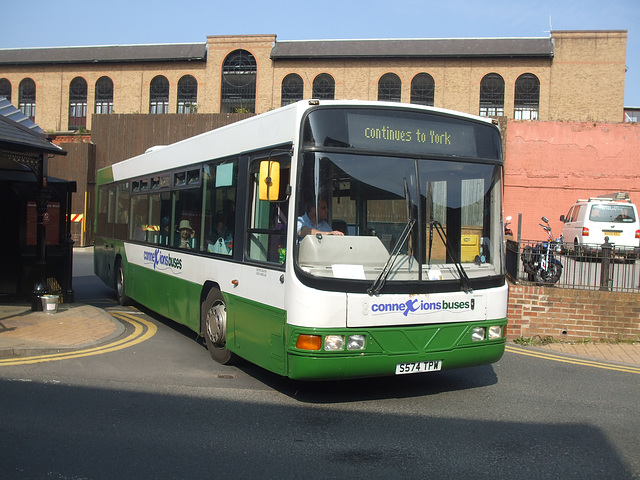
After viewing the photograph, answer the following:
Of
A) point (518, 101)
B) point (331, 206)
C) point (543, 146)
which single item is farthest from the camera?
point (518, 101)

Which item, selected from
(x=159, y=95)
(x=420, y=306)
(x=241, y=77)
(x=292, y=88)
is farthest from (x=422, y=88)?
(x=420, y=306)

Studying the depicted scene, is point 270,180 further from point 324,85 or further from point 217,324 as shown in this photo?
point 324,85

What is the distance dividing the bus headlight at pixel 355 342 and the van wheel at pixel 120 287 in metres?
7.56

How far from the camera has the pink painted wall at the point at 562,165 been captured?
27391mm

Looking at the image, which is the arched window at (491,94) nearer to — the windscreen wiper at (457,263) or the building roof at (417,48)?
the building roof at (417,48)

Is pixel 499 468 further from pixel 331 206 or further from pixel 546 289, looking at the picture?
pixel 546 289

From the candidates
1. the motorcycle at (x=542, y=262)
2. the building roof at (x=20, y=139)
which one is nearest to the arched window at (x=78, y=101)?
the building roof at (x=20, y=139)

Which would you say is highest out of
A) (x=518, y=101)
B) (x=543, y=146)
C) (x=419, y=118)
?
(x=518, y=101)

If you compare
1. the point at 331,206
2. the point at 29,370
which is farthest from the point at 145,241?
the point at 331,206

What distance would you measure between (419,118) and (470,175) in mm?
808

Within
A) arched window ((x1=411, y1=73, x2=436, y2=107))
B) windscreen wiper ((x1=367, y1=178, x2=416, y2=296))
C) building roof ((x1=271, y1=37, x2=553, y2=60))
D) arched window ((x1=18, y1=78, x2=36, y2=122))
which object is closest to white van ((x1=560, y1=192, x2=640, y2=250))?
windscreen wiper ((x1=367, y1=178, x2=416, y2=296))

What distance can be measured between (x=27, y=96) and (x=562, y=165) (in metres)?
39.0

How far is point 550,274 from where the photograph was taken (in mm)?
11109

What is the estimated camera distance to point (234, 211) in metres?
7.05
